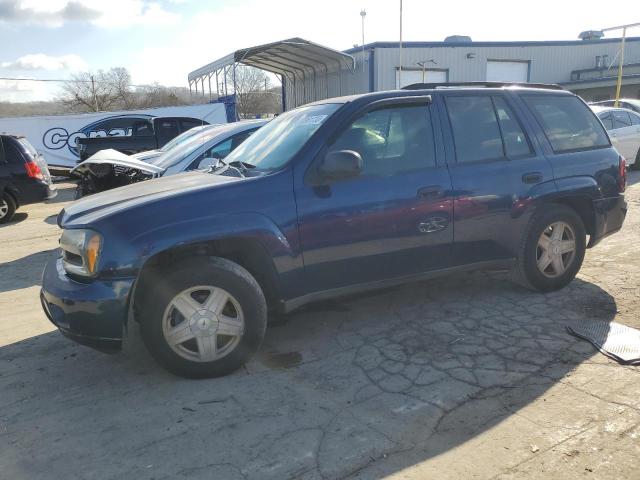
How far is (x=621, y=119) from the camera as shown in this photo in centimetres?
1188

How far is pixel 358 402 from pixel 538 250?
2.45 metres

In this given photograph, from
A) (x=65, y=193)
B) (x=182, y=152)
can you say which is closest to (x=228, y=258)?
(x=182, y=152)

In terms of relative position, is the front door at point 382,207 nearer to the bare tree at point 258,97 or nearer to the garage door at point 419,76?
the garage door at point 419,76

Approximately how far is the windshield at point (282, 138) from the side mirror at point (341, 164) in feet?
0.94

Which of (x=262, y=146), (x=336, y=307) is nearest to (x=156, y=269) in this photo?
(x=262, y=146)

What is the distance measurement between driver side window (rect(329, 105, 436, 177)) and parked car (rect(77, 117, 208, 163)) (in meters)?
13.0

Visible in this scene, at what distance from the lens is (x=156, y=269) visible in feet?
10.7

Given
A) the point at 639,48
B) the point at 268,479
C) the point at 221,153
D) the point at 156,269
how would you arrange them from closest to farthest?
the point at 268,479
the point at 156,269
the point at 221,153
the point at 639,48

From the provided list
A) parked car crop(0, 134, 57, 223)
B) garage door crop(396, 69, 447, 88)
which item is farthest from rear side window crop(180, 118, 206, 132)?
garage door crop(396, 69, 447, 88)

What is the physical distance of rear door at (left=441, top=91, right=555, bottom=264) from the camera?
4.04 meters

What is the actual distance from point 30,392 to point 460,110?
3790 millimetres

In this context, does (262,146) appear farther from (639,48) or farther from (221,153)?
(639,48)

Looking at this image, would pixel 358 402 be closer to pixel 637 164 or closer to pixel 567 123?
pixel 567 123

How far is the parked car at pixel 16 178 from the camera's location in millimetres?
9695
